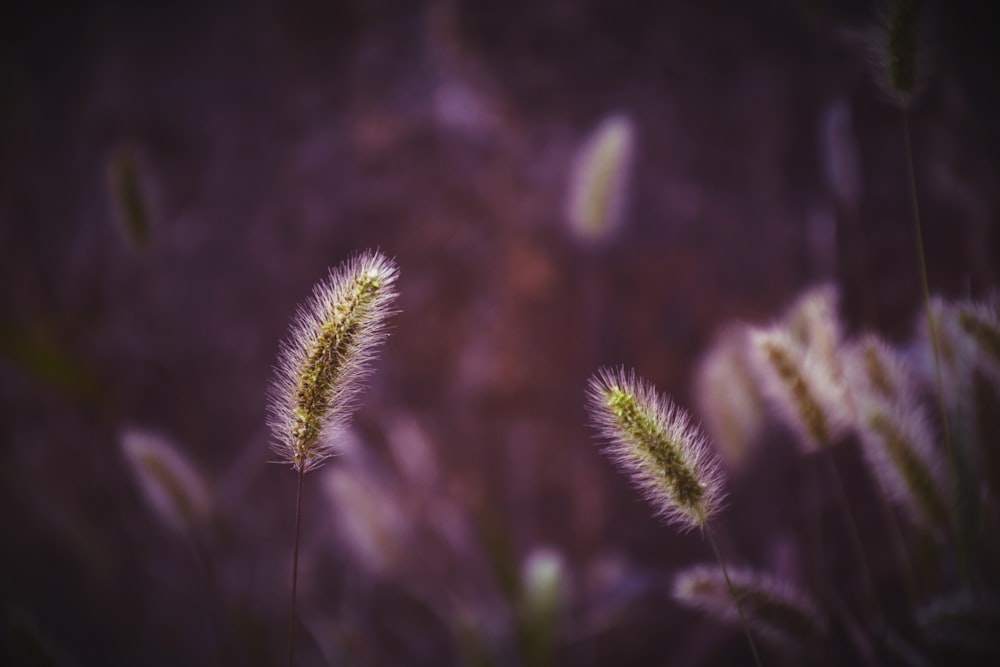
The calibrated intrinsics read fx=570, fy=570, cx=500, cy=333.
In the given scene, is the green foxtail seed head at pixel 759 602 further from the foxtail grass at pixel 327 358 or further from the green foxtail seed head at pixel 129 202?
the green foxtail seed head at pixel 129 202

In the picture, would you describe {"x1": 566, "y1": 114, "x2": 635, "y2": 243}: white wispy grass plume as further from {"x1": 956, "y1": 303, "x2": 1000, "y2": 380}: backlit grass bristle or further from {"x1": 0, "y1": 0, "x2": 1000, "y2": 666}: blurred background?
{"x1": 956, "y1": 303, "x2": 1000, "y2": 380}: backlit grass bristle

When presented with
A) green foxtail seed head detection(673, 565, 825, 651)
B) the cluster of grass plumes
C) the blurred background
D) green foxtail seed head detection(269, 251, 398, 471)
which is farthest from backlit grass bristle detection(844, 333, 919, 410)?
green foxtail seed head detection(269, 251, 398, 471)

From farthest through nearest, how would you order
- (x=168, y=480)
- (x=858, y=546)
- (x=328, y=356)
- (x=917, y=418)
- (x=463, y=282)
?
(x=463, y=282) < (x=168, y=480) < (x=917, y=418) < (x=858, y=546) < (x=328, y=356)

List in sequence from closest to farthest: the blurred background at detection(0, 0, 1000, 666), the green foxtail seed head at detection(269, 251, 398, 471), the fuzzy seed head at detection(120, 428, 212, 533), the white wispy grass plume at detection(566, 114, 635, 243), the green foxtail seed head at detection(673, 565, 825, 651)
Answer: the green foxtail seed head at detection(269, 251, 398, 471), the green foxtail seed head at detection(673, 565, 825, 651), the fuzzy seed head at detection(120, 428, 212, 533), the white wispy grass plume at detection(566, 114, 635, 243), the blurred background at detection(0, 0, 1000, 666)

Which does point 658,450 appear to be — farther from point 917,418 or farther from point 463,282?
point 463,282

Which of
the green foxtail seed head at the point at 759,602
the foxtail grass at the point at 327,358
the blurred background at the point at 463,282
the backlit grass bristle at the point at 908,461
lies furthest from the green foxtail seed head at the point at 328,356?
the backlit grass bristle at the point at 908,461

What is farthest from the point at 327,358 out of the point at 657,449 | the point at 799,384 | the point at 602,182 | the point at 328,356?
the point at 602,182
